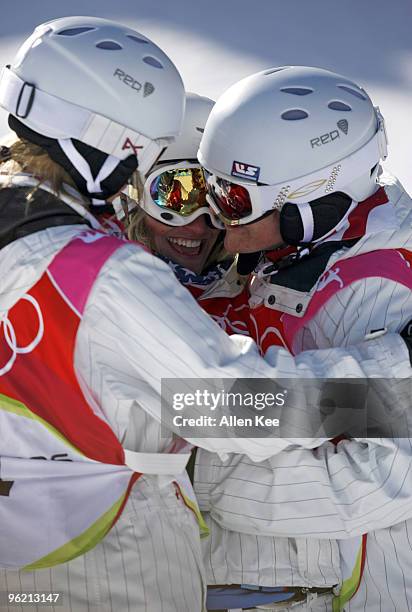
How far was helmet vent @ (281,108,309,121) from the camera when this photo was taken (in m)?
2.78

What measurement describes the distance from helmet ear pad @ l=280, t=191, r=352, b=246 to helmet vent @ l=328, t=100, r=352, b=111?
0.73 feet

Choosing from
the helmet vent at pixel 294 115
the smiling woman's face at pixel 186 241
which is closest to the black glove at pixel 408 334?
the helmet vent at pixel 294 115

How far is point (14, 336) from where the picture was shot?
2.19 metres

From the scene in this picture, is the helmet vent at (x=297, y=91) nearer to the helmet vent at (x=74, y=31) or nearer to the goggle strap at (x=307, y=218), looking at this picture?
the goggle strap at (x=307, y=218)

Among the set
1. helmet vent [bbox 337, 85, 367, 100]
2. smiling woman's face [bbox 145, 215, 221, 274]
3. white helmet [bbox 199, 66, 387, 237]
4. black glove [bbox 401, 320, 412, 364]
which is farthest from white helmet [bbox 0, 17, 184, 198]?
smiling woman's face [bbox 145, 215, 221, 274]

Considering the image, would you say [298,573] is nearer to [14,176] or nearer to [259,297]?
[259,297]

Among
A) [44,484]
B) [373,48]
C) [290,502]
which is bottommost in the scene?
[373,48]

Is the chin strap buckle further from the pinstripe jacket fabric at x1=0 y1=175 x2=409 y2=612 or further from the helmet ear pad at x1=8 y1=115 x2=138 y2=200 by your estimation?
the pinstripe jacket fabric at x1=0 y1=175 x2=409 y2=612

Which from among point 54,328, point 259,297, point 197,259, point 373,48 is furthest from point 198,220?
point 373,48

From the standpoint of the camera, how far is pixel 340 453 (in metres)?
2.59

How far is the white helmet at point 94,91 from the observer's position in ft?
7.45

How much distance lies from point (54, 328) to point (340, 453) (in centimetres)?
83

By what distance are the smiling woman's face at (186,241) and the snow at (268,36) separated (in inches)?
97.1

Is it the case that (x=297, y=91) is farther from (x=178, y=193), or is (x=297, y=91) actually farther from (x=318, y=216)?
(x=178, y=193)
